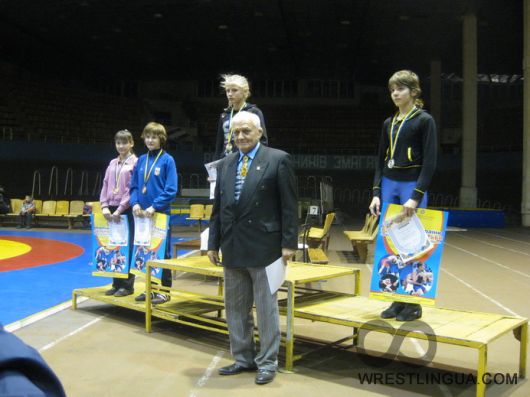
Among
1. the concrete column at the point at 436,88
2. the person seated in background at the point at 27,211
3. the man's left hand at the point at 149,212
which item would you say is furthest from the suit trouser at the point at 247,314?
the concrete column at the point at 436,88

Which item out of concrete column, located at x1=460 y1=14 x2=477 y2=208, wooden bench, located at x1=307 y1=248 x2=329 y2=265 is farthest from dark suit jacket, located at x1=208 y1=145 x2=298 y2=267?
concrete column, located at x1=460 y1=14 x2=477 y2=208

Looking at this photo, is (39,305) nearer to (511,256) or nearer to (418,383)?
(418,383)

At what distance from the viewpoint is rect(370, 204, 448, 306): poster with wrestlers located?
3.77 meters

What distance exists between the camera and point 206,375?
3.80 meters

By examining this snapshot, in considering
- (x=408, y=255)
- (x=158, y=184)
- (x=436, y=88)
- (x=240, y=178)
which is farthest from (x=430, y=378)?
(x=436, y=88)

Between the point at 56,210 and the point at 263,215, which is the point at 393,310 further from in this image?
the point at 56,210

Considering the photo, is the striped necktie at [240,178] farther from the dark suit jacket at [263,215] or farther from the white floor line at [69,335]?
the white floor line at [69,335]

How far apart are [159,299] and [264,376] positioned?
195cm

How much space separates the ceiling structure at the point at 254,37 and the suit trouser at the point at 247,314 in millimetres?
17476

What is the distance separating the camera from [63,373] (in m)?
3.73

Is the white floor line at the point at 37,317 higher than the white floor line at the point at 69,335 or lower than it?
higher

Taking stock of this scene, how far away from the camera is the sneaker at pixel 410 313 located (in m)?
3.82

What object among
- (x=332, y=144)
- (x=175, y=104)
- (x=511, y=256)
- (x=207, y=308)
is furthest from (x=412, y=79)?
(x=175, y=104)

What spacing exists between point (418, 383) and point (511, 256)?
794 centimetres
